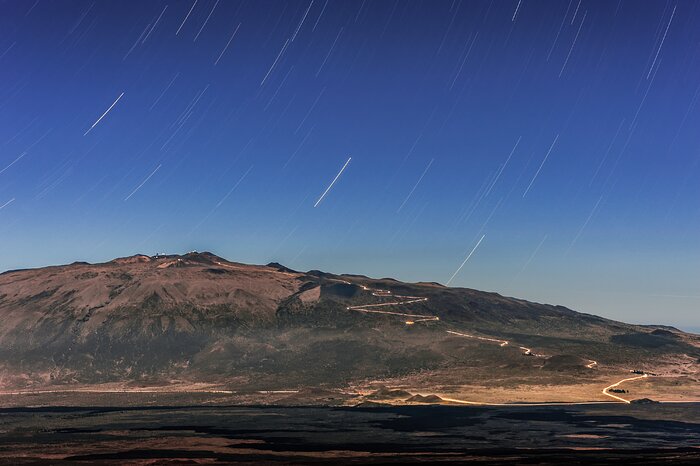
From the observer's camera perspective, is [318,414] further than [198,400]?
No

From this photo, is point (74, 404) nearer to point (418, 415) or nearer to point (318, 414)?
point (318, 414)

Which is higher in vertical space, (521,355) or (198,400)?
(521,355)

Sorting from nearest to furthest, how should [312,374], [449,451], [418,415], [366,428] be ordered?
[449,451] → [366,428] → [418,415] → [312,374]

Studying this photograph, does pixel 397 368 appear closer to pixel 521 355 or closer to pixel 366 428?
pixel 521 355

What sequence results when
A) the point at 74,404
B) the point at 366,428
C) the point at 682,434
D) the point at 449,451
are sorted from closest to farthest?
the point at 449,451 → the point at 682,434 → the point at 366,428 → the point at 74,404

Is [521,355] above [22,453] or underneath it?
above

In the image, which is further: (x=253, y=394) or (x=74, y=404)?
(x=253, y=394)

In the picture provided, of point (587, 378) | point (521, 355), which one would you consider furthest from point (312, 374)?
point (587, 378)

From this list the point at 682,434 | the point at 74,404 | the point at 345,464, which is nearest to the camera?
the point at 345,464

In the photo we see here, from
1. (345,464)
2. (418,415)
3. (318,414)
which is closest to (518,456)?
(345,464)
